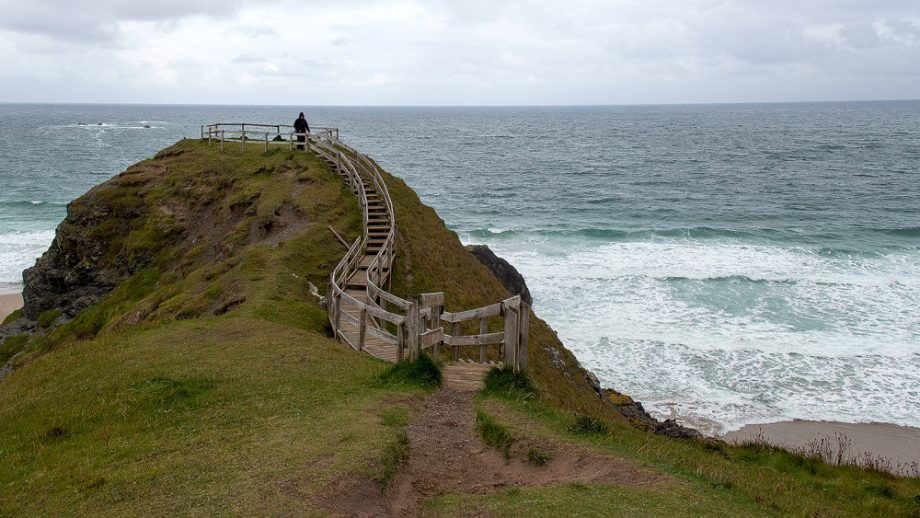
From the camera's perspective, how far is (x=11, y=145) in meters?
131

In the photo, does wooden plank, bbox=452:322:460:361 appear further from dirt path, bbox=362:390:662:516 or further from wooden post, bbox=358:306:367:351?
dirt path, bbox=362:390:662:516

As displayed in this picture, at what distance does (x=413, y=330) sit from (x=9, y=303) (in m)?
38.1

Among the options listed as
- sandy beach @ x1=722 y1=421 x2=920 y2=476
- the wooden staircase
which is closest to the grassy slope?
Result: the wooden staircase

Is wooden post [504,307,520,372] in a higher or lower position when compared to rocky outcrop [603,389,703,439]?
higher

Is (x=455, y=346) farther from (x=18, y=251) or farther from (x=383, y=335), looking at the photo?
(x=18, y=251)

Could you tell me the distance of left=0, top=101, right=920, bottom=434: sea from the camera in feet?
97.9

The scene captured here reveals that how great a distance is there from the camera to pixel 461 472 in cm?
1059

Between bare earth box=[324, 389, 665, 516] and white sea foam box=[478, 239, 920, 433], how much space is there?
1676 cm

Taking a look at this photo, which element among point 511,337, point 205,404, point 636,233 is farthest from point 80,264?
point 636,233

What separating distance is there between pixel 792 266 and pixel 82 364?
144ft

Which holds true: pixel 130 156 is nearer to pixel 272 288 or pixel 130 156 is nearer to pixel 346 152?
pixel 346 152

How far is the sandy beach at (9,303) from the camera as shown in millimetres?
41369

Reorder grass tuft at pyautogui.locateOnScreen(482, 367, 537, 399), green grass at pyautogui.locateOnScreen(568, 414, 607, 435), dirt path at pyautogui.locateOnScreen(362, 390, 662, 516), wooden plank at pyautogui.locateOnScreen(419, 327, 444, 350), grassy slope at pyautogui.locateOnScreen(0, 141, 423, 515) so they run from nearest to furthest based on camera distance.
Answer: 1. grassy slope at pyautogui.locateOnScreen(0, 141, 423, 515)
2. dirt path at pyautogui.locateOnScreen(362, 390, 662, 516)
3. green grass at pyautogui.locateOnScreen(568, 414, 607, 435)
4. grass tuft at pyautogui.locateOnScreen(482, 367, 537, 399)
5. wooden plank at pyautogui.locateOnScreen(419, 327, 444, 350)

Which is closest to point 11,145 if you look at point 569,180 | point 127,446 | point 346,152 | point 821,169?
point 569,180
